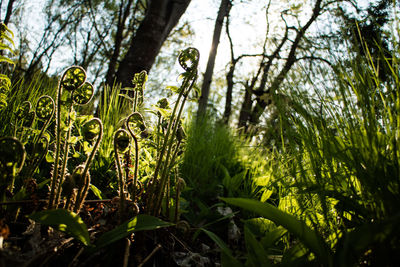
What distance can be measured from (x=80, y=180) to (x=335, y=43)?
3.98ft

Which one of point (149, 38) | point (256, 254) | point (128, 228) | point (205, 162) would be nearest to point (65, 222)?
point (128, 228)

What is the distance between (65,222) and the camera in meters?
0.79

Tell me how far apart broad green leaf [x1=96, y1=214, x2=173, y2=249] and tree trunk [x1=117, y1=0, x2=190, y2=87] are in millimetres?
2537

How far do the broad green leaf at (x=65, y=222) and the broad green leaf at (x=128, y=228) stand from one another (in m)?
0.08

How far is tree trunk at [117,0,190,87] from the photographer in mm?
3352

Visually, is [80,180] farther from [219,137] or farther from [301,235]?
[219,137]

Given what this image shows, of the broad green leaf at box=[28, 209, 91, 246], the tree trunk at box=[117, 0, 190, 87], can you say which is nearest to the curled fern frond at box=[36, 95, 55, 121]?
the broad green leaf at box=[28, 209, 91, 246]

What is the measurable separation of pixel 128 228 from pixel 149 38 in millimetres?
3139

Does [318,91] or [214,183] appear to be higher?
[318,91]

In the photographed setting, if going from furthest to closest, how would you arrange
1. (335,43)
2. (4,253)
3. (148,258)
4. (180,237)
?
(180,237) < (335,43) < (148,258) < (4,253)

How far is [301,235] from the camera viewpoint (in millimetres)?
798

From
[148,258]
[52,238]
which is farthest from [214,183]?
[52,238]

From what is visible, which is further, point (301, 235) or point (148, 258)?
point (148, 258)

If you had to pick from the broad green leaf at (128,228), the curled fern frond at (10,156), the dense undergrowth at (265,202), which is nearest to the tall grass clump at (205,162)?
the dense undergrowth at (265,202)
